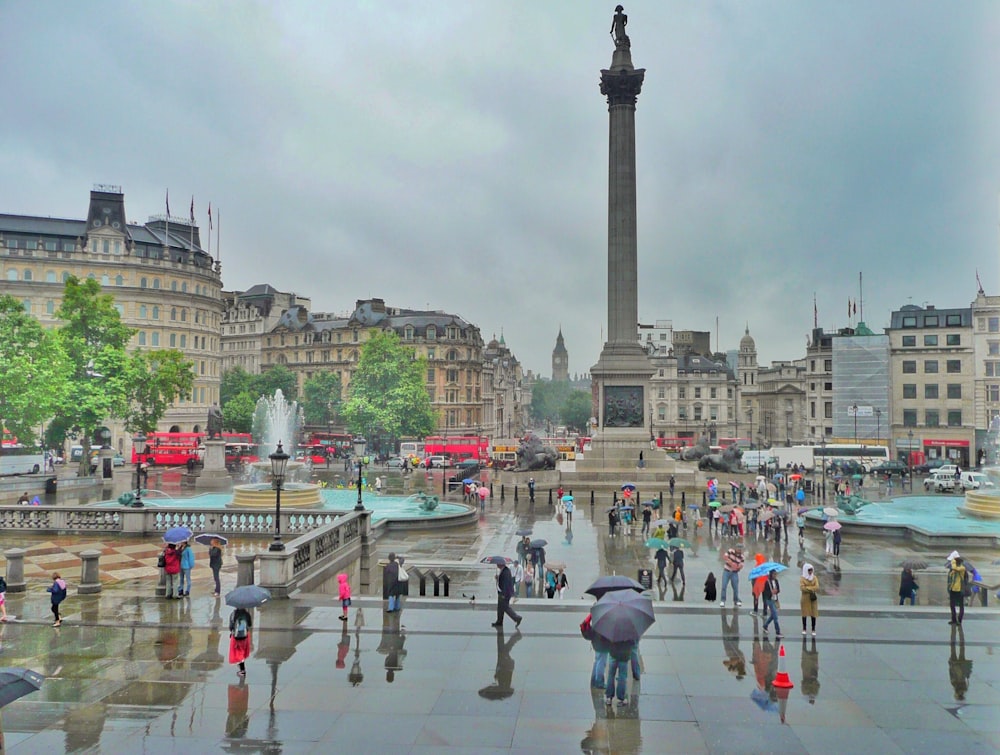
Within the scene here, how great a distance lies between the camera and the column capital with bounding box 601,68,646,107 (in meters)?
57.4

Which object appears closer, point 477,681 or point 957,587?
point 477,681

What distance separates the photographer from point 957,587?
16250 mm

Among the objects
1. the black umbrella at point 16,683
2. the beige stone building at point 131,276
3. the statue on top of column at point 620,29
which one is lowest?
the black umbrella at point 16,683

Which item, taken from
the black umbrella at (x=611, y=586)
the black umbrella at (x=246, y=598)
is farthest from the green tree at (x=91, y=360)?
the black umbrella at (x=611, y=586)

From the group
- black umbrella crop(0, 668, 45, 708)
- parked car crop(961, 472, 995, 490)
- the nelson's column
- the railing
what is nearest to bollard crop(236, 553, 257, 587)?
black umbrella crop(0, 668, 45, 708)

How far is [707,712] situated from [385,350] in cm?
7654

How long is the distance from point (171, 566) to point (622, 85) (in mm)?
49852

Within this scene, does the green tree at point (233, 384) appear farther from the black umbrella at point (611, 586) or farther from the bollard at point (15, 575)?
the black umbrella at point (611, 586)

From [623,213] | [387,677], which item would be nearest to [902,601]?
[387,677]

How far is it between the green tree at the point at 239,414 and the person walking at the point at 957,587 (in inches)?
3607

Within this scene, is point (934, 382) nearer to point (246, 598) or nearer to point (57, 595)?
point (246, 598)

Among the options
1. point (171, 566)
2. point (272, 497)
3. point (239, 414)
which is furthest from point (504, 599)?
point (239, 414)

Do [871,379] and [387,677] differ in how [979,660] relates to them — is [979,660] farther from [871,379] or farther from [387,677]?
[871,379]

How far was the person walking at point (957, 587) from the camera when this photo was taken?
16250 mm
